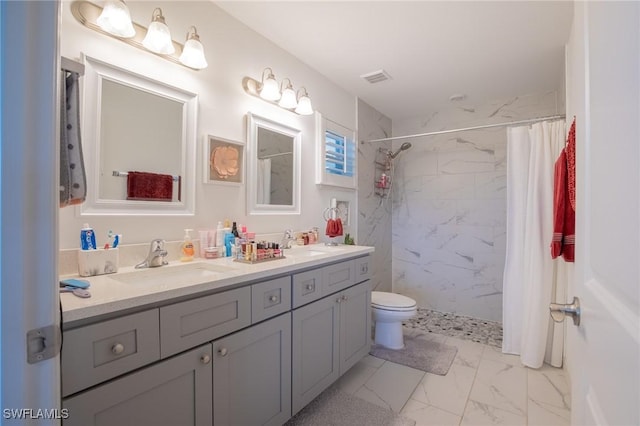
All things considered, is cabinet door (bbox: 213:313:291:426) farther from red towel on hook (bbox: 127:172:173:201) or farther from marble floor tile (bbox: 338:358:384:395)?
red towel on hook (bbox: 127:172:173:201)

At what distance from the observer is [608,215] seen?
0.51 meters

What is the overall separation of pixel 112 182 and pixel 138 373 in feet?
2.78

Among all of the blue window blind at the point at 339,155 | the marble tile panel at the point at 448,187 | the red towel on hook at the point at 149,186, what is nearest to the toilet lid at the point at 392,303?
the blue window blind at the point at 339,155

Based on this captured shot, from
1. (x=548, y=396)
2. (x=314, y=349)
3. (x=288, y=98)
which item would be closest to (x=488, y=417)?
(x=548, y=396)

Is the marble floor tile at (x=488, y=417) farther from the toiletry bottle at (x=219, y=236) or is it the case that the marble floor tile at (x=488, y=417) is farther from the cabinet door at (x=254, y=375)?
the toiletry bottle at (x=219, y=236)

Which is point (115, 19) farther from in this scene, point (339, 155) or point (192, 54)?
point (339, 155)

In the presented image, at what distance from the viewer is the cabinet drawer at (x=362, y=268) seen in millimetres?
2058

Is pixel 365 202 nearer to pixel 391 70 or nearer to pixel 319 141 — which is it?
pixel 319 141

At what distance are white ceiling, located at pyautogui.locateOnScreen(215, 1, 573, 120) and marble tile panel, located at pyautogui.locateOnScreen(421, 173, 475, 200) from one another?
889 mm

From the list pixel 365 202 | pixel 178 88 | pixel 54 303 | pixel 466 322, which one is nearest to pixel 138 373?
pixel 54 303

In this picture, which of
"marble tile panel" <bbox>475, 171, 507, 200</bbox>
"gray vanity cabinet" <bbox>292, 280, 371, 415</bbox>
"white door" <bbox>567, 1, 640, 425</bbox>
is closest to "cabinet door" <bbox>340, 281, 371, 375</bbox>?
"gray vanity cabinet" <bbox>292, 280, 371, 415</bbox>

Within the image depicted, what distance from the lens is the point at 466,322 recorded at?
124 inches

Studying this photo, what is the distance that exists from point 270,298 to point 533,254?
2.07 metres

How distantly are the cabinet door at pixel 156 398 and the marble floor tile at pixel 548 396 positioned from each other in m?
1.76
